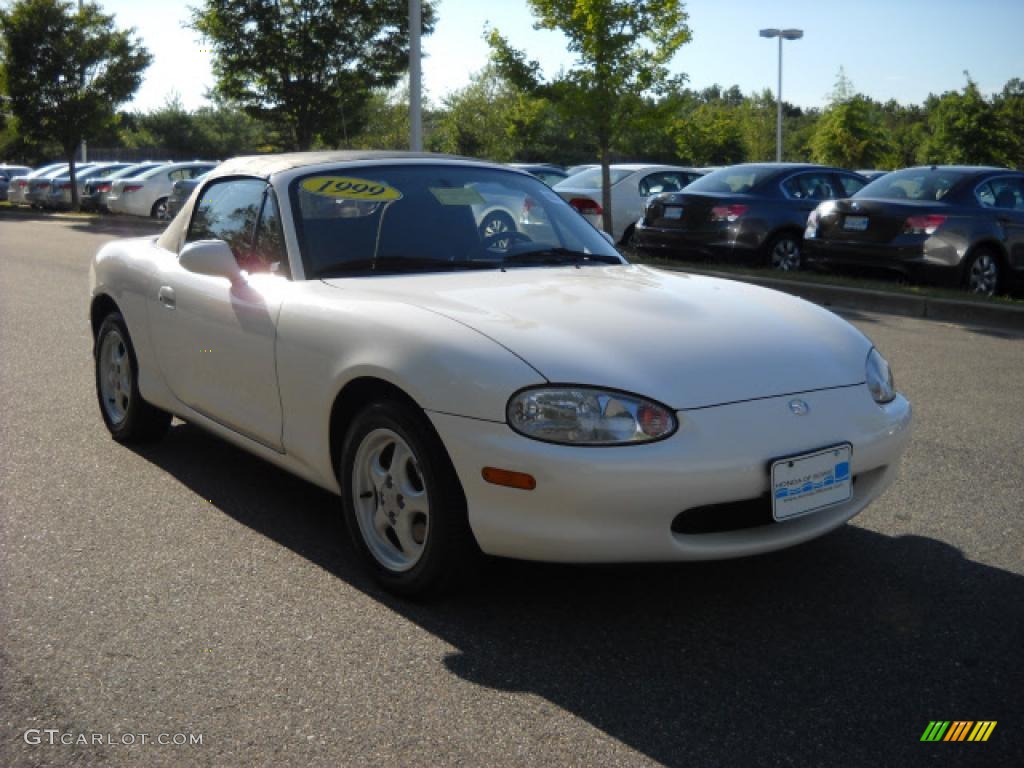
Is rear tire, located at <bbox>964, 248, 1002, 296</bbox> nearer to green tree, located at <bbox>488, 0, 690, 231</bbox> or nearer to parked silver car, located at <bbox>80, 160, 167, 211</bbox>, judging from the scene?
green tree, located at <bbox>488, 0, 690, 231</bbox>

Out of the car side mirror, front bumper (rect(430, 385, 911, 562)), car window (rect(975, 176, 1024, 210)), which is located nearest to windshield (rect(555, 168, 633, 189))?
car window (rect(975, 176, 1024, 210))

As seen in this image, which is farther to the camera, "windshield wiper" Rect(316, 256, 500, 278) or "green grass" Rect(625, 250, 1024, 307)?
"green grass" Rect(625, 250, 1024, 307)

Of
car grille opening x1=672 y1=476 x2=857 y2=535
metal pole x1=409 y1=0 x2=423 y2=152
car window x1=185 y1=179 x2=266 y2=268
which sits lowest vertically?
car grille opening x1=672 y1=476 x2=857 y2=535

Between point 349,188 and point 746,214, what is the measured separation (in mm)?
10324

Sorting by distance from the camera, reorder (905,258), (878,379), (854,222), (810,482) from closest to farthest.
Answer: (810,482) < (878,379) < (905,258) < (854,222)

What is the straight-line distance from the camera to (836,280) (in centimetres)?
1290

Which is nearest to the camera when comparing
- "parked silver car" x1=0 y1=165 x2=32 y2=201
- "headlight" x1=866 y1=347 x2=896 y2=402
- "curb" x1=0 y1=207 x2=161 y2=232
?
"headlight" x1=866 y1=347 x2=896 y2=402

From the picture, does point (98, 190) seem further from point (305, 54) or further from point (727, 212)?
point (727, 212)

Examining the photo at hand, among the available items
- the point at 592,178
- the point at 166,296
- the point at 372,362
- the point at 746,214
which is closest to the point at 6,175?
the point at 592,178

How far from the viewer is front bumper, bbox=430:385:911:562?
3346 millimetres

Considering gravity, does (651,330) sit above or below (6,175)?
below

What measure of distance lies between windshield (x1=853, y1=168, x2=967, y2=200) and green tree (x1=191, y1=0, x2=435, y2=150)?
592 inches

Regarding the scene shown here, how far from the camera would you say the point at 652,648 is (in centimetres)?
346

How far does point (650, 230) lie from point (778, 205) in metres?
1.62
